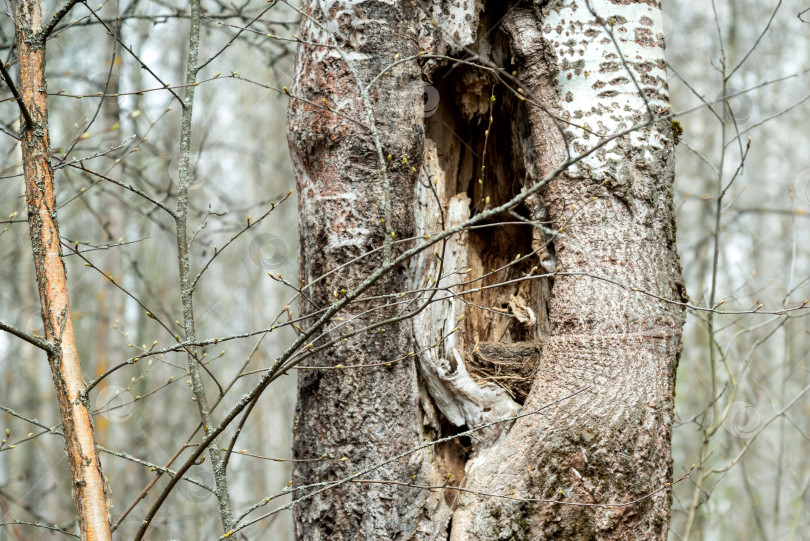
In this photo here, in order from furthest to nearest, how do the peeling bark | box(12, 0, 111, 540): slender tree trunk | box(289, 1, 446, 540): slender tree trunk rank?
box(289, 1, 446, 540): slender tree trunk < the peeling bark < box(12, 0, 111, 540): slender tree trunk

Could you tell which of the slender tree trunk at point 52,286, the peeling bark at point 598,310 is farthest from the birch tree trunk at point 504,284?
the slender tree trunk at point 52,286

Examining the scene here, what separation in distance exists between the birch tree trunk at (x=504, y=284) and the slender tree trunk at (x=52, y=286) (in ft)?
2.50

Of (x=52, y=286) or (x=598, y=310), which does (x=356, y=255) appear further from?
(x=52, y=286)

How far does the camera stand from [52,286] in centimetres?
195

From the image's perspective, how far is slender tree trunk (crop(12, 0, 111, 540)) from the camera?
186 centimetres

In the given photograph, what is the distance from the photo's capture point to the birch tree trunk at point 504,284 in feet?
7.11

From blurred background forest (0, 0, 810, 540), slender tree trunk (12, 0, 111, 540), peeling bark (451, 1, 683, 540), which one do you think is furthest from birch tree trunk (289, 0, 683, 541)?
blurred background forest (0, 0, 810, 540)

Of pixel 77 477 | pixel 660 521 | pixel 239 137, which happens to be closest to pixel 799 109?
pixel 239 137

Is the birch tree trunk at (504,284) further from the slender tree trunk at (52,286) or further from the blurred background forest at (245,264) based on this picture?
the blurred background forest at (245,264)

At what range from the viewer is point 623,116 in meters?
2.33

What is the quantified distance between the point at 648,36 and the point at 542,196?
70 cm

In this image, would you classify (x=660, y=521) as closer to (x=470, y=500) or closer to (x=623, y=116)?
(x=470, y=500)

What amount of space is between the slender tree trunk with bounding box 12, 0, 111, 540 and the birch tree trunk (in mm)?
763

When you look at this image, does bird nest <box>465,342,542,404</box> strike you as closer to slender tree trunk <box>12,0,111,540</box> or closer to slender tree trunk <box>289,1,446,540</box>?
slender tree trunk <box>289,1,446,540</box>
